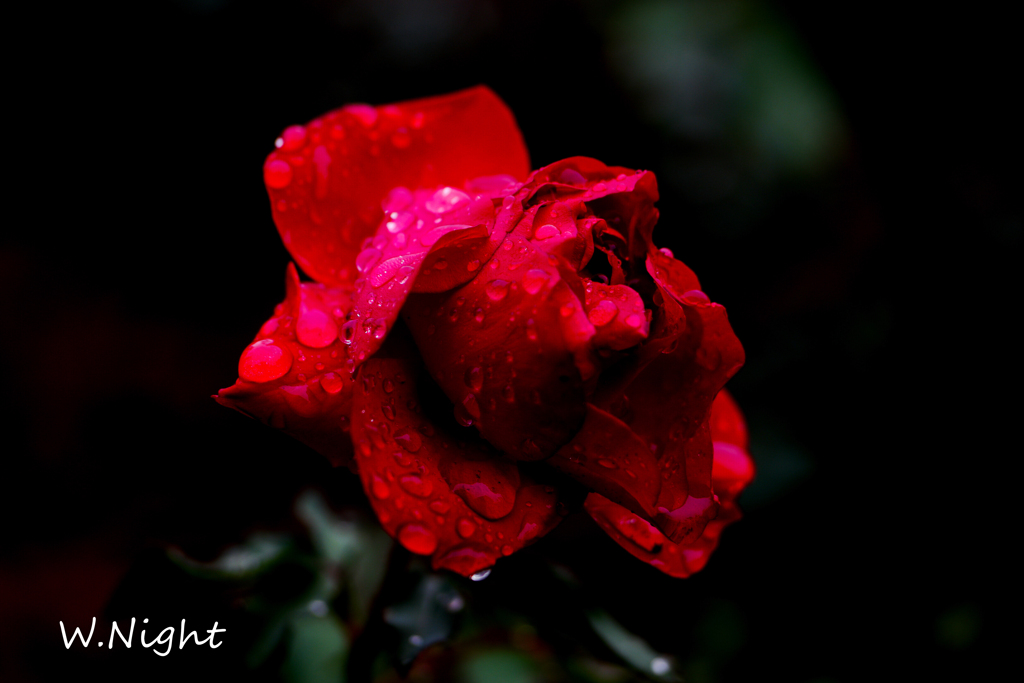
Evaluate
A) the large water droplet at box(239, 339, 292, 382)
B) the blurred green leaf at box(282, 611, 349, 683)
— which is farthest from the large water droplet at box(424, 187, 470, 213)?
the blurred green leaf at box(282, 611, 349, 683)

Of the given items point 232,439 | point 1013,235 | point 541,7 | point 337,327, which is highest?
point 541,7

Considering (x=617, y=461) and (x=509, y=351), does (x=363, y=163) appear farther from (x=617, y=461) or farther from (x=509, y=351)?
(x=617, y=461)

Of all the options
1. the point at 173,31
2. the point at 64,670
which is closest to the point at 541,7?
the point at 173,31

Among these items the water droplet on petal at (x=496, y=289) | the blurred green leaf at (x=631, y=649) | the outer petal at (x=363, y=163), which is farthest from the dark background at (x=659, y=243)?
the water droplet on petal at (x=496, y=289)

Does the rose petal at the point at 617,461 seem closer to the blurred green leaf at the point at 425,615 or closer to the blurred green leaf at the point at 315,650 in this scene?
the blurred green leaf at the point at 425,615

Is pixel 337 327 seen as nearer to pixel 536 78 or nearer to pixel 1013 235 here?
pixel 536 78

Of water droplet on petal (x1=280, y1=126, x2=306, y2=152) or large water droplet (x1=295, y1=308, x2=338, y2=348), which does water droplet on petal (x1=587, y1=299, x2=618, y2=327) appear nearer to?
large water droplet (x1=295, y1=308, x2=338, y2=348)
